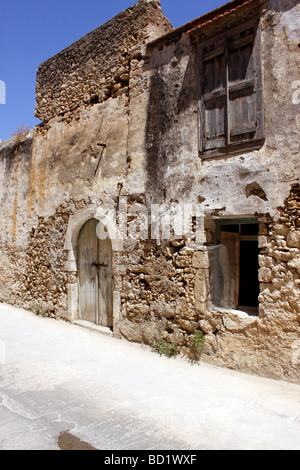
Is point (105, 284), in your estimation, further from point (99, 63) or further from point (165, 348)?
point (99, 63)

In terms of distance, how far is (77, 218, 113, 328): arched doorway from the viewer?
628 cm

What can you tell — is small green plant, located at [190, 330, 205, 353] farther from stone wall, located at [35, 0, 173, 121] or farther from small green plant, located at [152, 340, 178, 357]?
stone wall, located at [35, 0, 173, 121]

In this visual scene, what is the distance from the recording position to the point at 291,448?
2783 mm

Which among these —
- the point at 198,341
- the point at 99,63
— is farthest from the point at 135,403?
the point at 99,63

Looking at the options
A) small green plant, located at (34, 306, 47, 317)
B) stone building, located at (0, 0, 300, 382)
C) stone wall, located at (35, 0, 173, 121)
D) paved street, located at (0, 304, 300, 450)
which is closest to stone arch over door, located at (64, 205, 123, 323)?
stone building, located at (0, 0, 300, 382)

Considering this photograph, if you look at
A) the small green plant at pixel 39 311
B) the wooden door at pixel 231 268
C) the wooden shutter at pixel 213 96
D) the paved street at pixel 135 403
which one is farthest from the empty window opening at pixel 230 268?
the small green plant at pixel 39 311

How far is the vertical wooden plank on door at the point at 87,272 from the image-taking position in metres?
6.59

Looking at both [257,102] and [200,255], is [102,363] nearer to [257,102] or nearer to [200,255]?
[200,255]

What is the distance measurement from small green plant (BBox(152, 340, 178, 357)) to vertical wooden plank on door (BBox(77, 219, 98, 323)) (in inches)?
71.1

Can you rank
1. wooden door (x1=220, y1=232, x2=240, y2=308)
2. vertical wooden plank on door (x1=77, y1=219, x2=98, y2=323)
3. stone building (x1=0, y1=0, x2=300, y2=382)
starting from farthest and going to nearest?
vertical wooden plank on door (x1=77, y1=219, x2=98, y2=323), wooden door (x1=220, y1=232, x2=240, y2=308), stone building (x1=0, y1=0, x2=300, y2=382)

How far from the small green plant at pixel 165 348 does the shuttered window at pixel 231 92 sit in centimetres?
273

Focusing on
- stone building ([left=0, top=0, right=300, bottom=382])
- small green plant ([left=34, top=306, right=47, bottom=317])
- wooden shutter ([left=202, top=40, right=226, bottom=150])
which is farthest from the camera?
small green plant ([left=34, top=306, right=47, bottom=317])

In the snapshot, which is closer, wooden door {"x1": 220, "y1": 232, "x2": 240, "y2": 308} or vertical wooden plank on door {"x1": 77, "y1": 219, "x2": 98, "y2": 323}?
wooden door {"x1": 220, "y1": 232, "x2": 240, "y2": 308}
